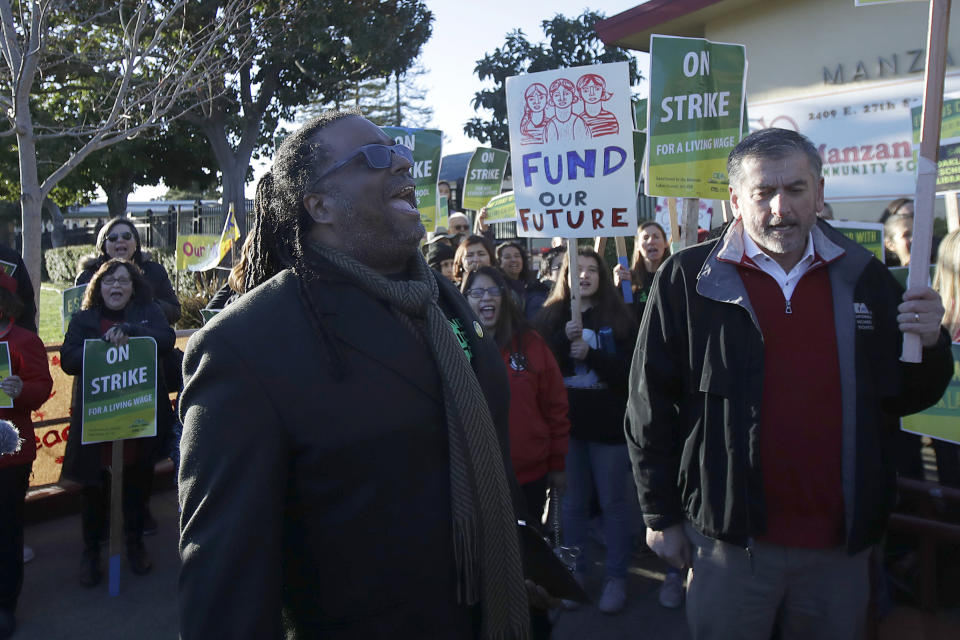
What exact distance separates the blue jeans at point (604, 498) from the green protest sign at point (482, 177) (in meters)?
6.12

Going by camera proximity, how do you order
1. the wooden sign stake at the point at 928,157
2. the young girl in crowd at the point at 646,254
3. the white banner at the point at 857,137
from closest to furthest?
1. the wooden sign stake at the point at 928,157
2. the white banner at the point at 857,137
3. the young girl in crowd at the point at 646,254

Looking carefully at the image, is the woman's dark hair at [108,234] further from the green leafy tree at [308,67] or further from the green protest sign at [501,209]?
the green leafy tree at [308,67]

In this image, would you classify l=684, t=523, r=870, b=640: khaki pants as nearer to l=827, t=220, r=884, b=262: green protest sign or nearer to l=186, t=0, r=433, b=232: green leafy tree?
l=827, t=220, r=884, b=262: green protest sign

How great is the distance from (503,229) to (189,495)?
15.1 m

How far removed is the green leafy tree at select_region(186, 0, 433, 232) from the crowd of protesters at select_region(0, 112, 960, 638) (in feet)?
60.2

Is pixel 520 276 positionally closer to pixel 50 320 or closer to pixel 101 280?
pixel 101 280

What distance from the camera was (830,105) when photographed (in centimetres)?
452

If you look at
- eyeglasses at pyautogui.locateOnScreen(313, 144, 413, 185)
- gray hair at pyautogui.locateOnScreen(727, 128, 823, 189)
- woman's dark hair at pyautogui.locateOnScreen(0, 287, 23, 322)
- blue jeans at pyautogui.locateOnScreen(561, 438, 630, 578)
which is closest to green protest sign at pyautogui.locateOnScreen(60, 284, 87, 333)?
woman's dark hair at pyautogui.locateOnScreen(0, 287, 23, 322)

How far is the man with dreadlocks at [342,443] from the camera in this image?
148 cm

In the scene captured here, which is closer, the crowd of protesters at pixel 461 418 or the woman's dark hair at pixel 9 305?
the crowd of protesters at pixel 461 418

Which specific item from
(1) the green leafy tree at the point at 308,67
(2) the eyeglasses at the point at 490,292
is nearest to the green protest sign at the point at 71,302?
(2) the eyeglasses at the point at 490,292

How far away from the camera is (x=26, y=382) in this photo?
13.4 feet

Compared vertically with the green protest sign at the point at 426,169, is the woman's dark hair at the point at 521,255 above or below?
below

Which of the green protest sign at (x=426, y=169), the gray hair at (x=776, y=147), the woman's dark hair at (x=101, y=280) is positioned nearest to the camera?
the gray hair at (x=776, y=147)
